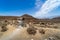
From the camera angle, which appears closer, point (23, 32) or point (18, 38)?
point (18, 38)

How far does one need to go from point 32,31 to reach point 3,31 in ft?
18.0

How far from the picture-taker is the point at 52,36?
22750mm

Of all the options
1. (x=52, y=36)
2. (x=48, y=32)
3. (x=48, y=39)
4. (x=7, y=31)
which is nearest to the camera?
(x=48, y=39)

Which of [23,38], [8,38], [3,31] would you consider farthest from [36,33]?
[3,31]

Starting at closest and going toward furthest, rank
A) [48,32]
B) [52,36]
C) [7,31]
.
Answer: [52,36]
[48,32]
[7,31]

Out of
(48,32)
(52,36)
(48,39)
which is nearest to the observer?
(48,39)

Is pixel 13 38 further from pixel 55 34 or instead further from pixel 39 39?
pixel 55 34

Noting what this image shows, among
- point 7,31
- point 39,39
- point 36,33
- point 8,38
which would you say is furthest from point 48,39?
point 7,31

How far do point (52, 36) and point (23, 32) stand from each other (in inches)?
187

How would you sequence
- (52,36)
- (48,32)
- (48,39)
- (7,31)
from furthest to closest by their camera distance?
(7,31) < (48,32) < (52,36) < (48,39)

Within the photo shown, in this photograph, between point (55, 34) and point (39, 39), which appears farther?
point (55, 34)

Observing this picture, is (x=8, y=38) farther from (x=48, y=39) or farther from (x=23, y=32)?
(x=48, y=39)

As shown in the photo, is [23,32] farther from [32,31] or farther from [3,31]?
[3,31]

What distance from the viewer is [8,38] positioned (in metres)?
22.0
